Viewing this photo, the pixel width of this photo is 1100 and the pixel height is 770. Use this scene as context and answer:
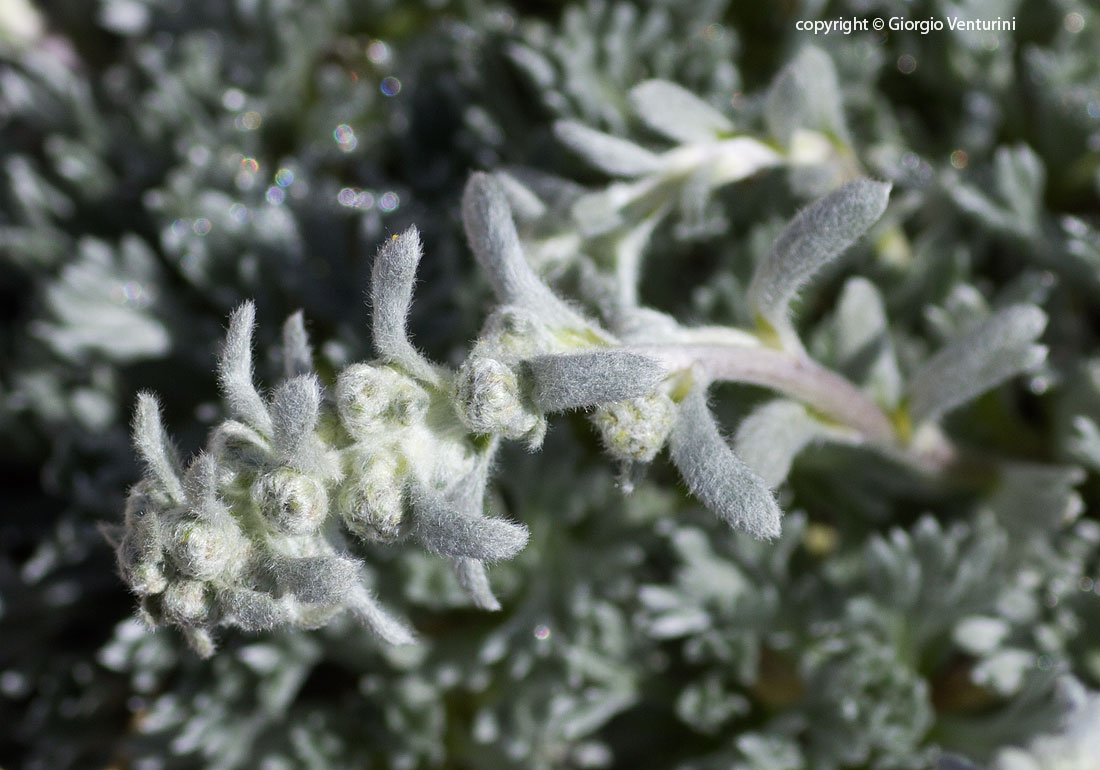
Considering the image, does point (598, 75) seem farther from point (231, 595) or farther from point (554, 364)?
point (231, 595)

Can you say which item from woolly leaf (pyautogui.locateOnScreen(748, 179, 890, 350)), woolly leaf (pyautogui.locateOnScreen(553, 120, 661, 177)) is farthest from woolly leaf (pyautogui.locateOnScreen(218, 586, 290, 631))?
woolly leaf (pyautogui.locateOnScreen(553, 120, 661, 177))

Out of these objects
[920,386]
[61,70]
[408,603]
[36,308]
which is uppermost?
[61,70]

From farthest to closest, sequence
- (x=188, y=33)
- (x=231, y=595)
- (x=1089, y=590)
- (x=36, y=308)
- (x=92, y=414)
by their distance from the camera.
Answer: (x=188, y=33), (x=36, y=308), (x=92, y=414), (x=1089, y=590), (x=231, y=595)

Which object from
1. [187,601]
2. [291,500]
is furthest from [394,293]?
[187,601]

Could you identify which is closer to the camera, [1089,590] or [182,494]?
[182,494]

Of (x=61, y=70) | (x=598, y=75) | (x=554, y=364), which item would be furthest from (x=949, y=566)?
(x=61, y=70)

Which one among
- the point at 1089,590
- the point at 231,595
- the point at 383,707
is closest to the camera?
the point at 231,595

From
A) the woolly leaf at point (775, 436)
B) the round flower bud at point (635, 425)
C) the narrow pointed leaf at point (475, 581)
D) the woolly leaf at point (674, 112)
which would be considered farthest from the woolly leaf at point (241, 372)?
the woolly leaf at point (674, 112)
